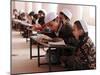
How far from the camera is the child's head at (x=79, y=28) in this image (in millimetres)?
2725

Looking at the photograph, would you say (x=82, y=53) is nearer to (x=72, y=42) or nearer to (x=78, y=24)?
(x=72, y=42)

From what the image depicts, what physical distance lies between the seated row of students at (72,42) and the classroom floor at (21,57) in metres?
0.29

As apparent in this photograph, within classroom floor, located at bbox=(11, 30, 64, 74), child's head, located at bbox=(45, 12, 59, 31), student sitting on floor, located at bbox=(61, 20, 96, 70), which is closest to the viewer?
classroom floor, located at bbox=(11, 30, 64, 74)

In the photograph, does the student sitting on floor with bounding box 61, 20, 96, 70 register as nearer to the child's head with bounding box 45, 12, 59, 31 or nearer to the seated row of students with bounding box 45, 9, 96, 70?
the seated row of students with bounding box 45, 9, 96, 70

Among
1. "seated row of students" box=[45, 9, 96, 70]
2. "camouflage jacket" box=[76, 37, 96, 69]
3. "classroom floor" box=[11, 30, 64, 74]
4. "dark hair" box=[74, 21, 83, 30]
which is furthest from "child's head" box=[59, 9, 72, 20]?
"classroom floor" box=[11, 30, 64, 74]

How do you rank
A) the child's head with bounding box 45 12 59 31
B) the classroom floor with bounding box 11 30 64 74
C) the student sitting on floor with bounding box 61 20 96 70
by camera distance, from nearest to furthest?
the classroom floor with bounding box 11 30 64 74
the child's head with bounding box 45 12 59 31
the student sitting on floor with bounding box 61 20 96 70

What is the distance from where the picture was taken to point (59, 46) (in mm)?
2645

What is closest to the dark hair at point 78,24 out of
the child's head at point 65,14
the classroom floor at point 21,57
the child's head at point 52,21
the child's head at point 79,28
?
the child's head at point 79,28

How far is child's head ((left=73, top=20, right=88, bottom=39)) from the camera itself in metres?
2.72

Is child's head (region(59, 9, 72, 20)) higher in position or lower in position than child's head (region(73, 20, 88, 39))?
higher

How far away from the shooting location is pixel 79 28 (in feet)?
9.04

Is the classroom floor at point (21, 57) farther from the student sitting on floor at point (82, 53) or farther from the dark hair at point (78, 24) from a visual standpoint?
the dark hair at point (78, 24)

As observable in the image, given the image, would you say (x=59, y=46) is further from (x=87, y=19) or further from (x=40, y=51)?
(x=87, y=19)

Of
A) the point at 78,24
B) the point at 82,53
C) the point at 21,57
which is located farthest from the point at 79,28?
the point at 21,57
